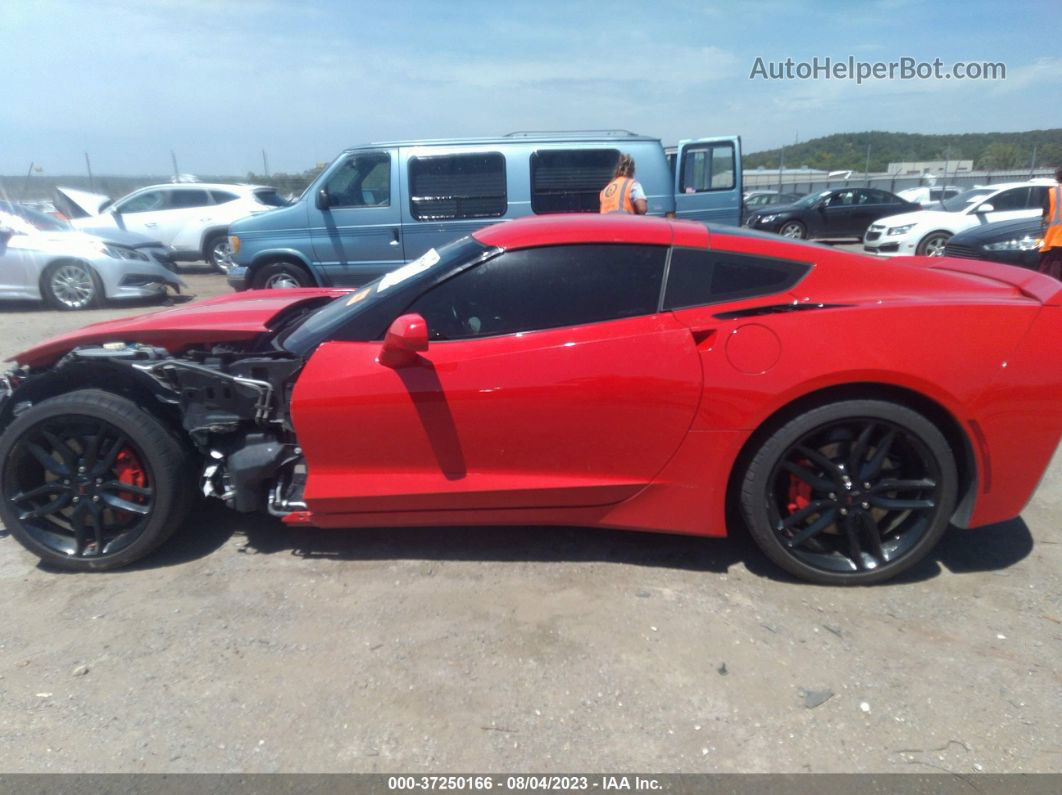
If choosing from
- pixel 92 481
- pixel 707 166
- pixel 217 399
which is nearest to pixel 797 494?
pixel 217 399

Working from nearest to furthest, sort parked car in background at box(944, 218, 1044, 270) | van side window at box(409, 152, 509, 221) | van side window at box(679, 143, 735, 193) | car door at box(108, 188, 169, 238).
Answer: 1. parked car in background at box(944, 218, 1044, 270)
2. van side window at box(409, 152, 509, 221)
3. van side window at box(679, 143, 735, 193)
4. car door at box(108, 188, 169, 238)

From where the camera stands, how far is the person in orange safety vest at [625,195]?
6.66 metres

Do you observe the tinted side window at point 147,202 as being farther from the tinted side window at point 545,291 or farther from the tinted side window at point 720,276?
the tinted side window at point 720,276

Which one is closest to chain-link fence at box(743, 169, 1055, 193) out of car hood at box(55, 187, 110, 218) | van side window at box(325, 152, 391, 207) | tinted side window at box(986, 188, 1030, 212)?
tinted side window at box(986, 188, 1030, 212)

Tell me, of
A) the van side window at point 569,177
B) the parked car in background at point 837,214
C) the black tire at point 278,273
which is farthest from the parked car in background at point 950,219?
the black tire at point 278,273

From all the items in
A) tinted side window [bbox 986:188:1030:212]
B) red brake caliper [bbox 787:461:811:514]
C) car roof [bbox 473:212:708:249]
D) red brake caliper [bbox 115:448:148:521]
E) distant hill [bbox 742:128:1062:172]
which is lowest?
red brake caliper [bbox 787:461:811:514]

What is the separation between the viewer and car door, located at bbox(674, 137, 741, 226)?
9.56 m

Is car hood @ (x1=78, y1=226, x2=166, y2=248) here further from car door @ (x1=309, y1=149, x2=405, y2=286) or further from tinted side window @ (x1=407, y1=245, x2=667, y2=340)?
tinted side window @ (x1=407, y1=245, x2=667, y2=340)

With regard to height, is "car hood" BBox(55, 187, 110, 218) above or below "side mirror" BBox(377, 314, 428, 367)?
above

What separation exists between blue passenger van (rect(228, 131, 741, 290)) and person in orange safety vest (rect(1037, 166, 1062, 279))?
3.64m

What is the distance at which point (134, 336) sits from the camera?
11.2 ft

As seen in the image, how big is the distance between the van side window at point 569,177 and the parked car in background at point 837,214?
11.8 m

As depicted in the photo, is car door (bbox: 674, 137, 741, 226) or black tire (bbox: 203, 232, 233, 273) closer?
car door (bbox: 674, 137, 741, 226)

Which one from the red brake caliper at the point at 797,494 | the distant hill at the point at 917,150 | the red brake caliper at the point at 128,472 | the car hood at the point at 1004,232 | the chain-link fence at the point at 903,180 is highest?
the distant hill at the point at 917,150
